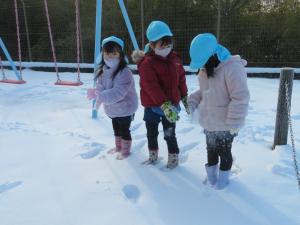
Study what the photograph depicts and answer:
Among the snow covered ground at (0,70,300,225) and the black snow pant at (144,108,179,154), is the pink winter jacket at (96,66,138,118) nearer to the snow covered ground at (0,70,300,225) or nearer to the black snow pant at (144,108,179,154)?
the black snow pant at (144,108,179,154)

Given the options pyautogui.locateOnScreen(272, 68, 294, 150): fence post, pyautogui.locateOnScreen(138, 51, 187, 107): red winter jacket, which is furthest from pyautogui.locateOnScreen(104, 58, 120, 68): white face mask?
pyautogui.locateOnScreen(272, 68, 294, 150): fence post

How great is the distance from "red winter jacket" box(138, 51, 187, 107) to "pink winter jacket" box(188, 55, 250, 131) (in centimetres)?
28

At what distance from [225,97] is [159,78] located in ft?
1.82

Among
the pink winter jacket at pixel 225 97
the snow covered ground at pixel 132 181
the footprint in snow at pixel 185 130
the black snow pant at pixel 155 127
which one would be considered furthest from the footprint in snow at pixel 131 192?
the footprint in snow at pixel 185 130

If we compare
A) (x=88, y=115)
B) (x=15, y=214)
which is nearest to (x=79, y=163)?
(x=15, y=214)

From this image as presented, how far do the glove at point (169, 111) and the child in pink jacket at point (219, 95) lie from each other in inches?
5.0

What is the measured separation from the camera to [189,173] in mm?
2752

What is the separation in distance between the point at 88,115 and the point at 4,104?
5.67 feet

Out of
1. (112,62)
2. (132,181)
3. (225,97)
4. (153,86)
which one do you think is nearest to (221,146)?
(225,97)

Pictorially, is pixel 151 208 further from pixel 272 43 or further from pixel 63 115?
pixel 272 43

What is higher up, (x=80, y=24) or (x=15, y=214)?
(x=80, y=24)

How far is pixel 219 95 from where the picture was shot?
2.22 m

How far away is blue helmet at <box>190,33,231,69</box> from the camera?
83.0 inches

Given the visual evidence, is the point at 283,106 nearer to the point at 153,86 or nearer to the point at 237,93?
the point at 237,93
